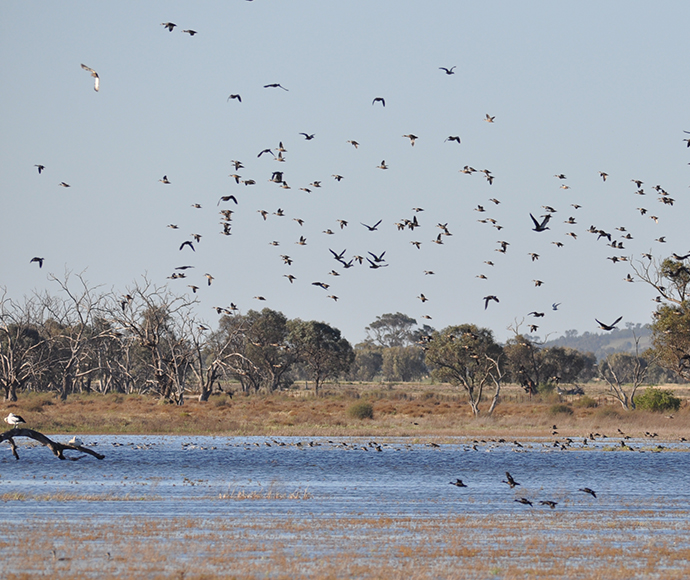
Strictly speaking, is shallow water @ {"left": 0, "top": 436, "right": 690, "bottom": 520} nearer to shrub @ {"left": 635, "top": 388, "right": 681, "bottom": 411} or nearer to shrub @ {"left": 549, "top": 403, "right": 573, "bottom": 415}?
shrub @ {"left": 635, "top": 388, "right": 681, "bottom": 411}

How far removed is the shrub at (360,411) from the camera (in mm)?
66000

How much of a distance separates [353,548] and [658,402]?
176ft

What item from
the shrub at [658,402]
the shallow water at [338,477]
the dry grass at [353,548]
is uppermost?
the shrub at [658,402]

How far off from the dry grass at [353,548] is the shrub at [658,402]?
4541 centimetres

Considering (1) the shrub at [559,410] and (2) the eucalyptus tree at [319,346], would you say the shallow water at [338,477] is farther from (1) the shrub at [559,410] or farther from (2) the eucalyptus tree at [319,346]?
(2) the eucalyptus tree at [319,346]

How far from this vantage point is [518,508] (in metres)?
26.3

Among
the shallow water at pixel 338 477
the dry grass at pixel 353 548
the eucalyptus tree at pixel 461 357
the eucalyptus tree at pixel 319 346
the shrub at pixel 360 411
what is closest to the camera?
the dry grass at pixel 353 548

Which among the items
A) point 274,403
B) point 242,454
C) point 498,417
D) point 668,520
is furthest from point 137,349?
point 668,520

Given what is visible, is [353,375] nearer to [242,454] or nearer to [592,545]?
[242,454]

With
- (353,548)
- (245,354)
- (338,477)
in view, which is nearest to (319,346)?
(245,354)

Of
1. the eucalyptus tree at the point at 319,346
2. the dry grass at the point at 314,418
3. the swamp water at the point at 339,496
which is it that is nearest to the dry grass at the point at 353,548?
the swamp water at the point at 339,496

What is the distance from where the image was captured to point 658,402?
220ft

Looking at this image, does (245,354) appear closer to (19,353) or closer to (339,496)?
(19,353)

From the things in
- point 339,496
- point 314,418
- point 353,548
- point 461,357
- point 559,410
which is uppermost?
point 461,357
